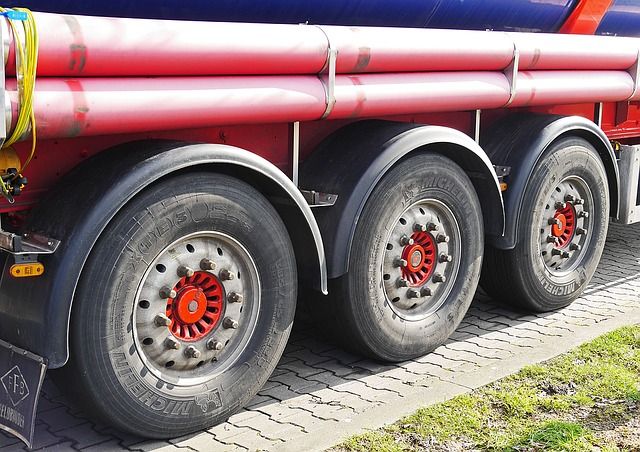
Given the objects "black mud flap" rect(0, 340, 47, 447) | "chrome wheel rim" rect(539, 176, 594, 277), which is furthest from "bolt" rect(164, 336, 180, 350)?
"chrome wheel rim" rect(539, 176, 594, 277)

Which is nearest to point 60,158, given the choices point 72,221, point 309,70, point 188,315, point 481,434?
Answer: point 72,221

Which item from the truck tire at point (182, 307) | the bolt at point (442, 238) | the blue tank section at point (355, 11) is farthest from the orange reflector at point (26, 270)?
the bolt at point (442, 238)

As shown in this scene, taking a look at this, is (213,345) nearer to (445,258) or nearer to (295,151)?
(295,151)

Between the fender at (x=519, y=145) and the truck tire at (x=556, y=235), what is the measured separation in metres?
0.08

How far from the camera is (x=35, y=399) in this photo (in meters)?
3.44

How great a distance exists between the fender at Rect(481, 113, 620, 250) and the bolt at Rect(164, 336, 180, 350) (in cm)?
226

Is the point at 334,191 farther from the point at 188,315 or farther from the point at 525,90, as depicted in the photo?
the point at 525,90

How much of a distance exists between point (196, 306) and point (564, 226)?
2888mm

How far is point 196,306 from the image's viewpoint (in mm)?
3908

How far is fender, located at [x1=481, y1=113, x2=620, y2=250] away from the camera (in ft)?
17.7

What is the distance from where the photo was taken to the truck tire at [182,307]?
356 centimetres

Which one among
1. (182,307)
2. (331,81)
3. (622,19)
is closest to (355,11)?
(331,81)

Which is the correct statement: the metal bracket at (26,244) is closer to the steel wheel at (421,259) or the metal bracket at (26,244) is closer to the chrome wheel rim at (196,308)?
the chrome wheel rim at (196,308)

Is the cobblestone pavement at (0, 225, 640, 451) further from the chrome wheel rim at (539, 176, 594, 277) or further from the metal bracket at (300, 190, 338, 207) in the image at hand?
the metal bracket at (300, 190, 338, 207)
